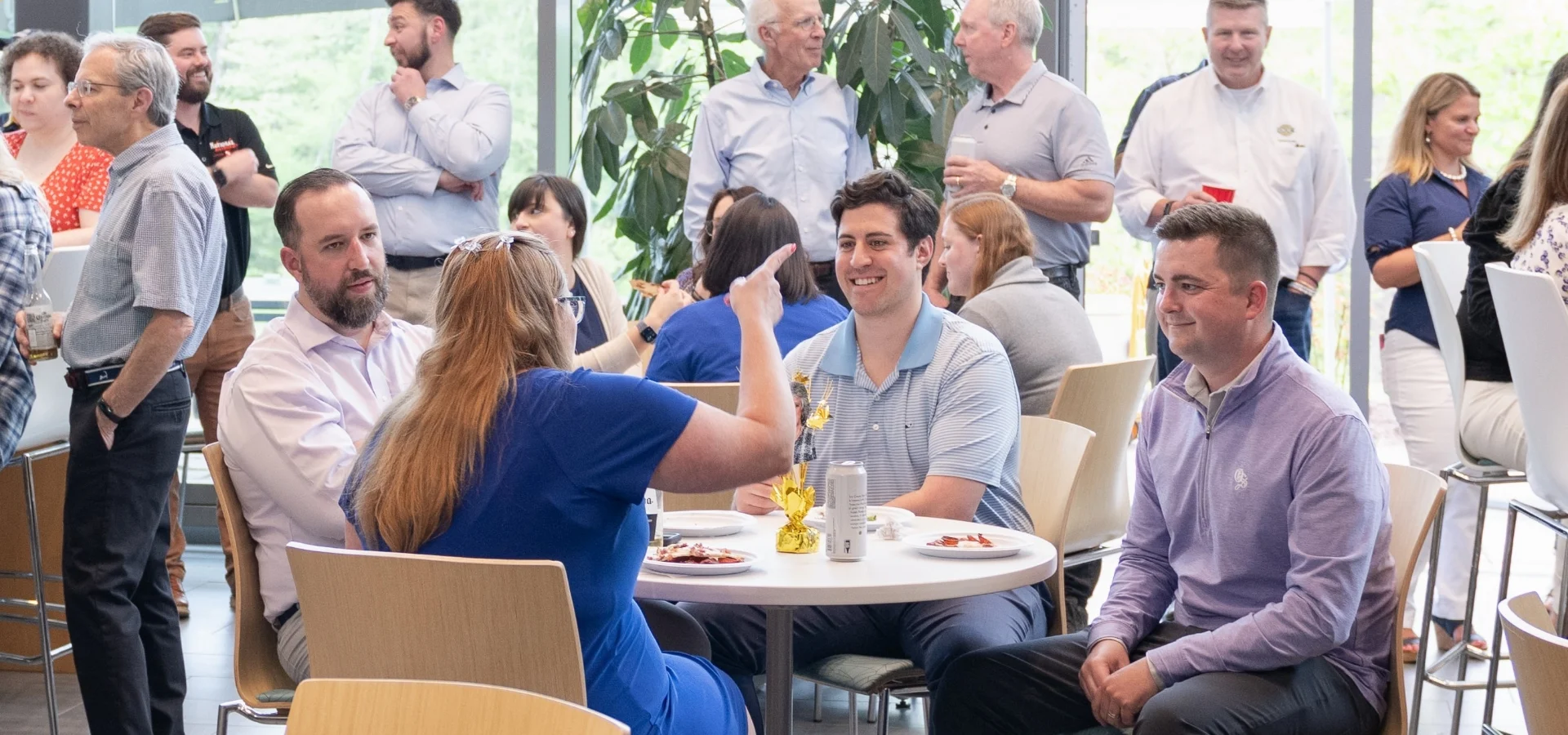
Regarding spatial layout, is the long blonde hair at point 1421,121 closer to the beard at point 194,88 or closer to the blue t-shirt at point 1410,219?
the blue t-shirt at point 1410,219

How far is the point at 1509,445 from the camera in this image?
11.5 feet

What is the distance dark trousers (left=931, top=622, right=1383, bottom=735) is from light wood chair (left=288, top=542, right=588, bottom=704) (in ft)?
3.02

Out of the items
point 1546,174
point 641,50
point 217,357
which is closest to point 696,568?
point 1546,174

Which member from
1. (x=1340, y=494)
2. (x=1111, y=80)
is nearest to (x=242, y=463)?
(x=1340, y=494)

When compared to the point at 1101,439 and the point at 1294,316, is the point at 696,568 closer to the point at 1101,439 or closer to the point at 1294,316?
the point at 1101,439

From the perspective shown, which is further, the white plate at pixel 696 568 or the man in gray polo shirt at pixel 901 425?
the man in gray polo shirt at pixel 901 425

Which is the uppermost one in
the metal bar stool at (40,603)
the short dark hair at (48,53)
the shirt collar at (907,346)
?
the short dark hair at (48,53)

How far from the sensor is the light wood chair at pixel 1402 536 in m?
2.45

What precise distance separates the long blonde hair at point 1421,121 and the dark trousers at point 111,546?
368 cm

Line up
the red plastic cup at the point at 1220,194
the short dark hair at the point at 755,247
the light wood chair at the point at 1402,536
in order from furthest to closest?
the red plastic cup at the point at 1220,194 → the short dark hair at the point at 755,247 → the light wood chair at the point at 1402,536

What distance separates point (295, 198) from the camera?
3.07m

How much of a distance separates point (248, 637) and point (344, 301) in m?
0.67

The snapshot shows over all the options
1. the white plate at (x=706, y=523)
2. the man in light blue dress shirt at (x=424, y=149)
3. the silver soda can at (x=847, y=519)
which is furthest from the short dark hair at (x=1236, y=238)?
the man in light blue dress shirt at (x=424, y=149)

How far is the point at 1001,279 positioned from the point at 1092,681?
1662mm
